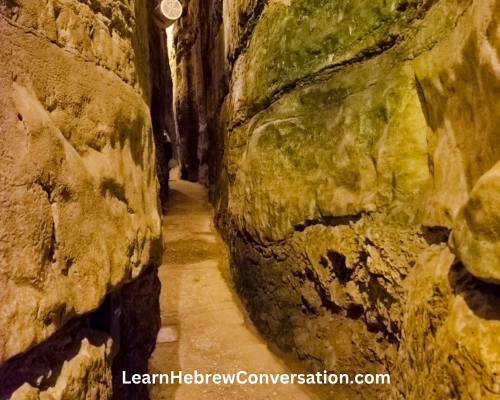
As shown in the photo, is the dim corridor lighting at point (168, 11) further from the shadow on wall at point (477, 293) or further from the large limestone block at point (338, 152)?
the shadow on wall at point (477, 293)

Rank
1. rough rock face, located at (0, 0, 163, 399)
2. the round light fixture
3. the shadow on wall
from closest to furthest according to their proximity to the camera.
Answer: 1. rough rock face, located at (0, 0, 163, 399)
2. the shadow on wall
3. the round light fixture

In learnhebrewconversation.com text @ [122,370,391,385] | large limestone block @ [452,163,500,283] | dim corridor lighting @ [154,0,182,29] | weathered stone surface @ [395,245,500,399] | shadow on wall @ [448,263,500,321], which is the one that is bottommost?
learnhebrewconversation.com text @ [122,370,391,385]

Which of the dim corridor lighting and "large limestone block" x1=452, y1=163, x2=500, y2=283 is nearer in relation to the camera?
"large limestone block" x1=452, y1=163, x2=500, y2=283

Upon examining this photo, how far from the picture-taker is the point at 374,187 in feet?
7.39

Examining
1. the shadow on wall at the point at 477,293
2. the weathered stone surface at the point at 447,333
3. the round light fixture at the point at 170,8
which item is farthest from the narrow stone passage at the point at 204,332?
the round light fixture at the point at 170,8

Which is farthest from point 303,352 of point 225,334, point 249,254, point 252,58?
point 252,58

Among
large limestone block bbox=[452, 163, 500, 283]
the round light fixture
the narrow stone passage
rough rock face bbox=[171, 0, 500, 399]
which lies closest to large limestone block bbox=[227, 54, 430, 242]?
rough rock face bbox=[171, 0, 500, 399]

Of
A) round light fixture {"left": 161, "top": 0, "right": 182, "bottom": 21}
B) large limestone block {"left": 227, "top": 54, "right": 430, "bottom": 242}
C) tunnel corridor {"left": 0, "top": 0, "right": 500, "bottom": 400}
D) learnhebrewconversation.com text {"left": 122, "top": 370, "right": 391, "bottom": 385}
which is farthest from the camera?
round light fixture {"left": 161, "top": 0, "right": 182, "bottom": 21}

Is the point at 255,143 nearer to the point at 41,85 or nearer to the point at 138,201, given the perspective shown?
the point at 138,201

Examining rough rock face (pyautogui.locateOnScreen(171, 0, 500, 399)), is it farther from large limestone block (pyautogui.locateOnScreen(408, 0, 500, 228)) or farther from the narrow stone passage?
the narrow stone passage

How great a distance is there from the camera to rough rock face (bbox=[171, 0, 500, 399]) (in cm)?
138

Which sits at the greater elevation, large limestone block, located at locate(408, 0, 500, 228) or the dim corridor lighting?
the dim corridor lighting

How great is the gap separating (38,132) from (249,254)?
276 centimetres

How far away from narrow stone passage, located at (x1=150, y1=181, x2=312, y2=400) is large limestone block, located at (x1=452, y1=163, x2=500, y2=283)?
5.82 ft
